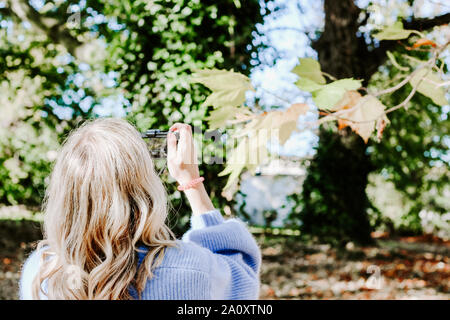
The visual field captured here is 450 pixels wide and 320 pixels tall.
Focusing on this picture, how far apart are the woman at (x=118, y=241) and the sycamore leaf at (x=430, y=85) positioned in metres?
0.89

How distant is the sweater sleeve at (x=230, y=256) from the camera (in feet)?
3.47

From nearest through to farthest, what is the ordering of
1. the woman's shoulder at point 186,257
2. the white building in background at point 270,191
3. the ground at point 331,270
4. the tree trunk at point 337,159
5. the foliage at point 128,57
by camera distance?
1. the woman's shoulder at point 186,257
2. the foliage at point 128,57
3. the ground at point 331,270
4. the tree trunk at point 337,159
5. the white building in background at point 270,191

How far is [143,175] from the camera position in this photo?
1.07m

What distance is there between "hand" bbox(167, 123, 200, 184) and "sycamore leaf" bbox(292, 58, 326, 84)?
47 centimetres

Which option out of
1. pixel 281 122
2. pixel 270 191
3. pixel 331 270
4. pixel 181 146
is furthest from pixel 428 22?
pixel 270 191

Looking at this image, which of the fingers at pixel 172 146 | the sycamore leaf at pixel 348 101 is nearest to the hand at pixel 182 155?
the fingers at pixel 172 146

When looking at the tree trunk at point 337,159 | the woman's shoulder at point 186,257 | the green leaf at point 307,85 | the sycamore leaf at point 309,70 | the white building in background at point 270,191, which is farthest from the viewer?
the white building in background at point 270,191

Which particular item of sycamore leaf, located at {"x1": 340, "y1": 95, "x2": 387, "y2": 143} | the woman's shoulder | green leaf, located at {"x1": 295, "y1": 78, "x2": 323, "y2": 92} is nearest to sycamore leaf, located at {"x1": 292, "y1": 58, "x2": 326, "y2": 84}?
green leaf, located at {"x1": 295, "y1": 78, "x2": 323, "y2": 92}

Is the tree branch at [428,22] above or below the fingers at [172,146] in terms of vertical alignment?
above

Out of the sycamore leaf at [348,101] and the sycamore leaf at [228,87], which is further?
the sycamore leaf at [348,101]

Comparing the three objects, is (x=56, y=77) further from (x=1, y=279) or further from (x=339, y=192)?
(x=339, y=192)

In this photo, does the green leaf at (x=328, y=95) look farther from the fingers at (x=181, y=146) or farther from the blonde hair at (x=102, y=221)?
the blonde hair at (x=102, y=221)

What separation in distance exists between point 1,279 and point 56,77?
8.98 feet

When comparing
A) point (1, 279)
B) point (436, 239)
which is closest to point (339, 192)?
point (1, 279)
